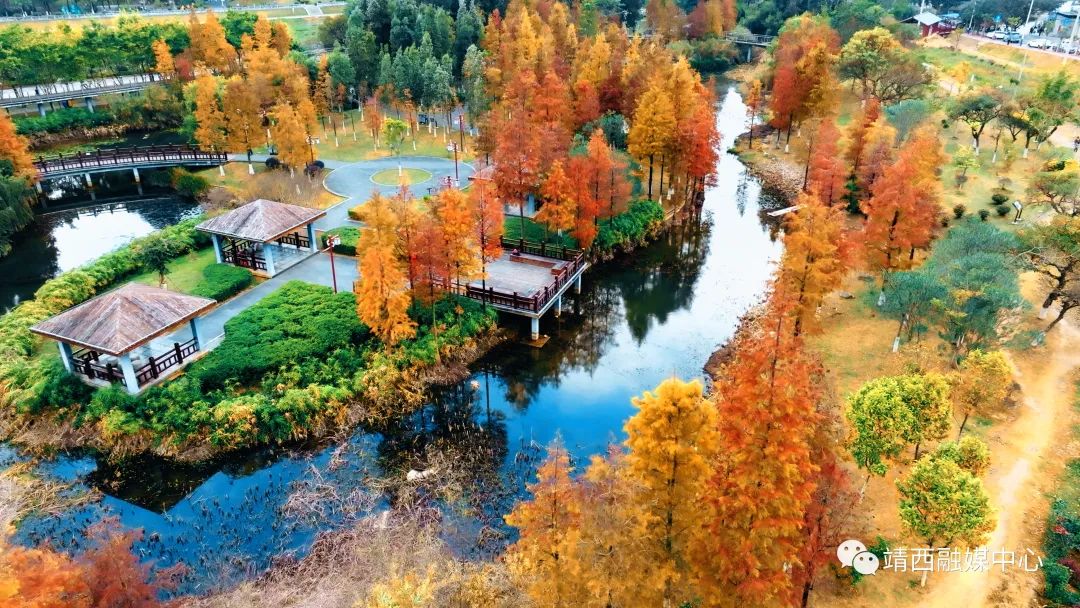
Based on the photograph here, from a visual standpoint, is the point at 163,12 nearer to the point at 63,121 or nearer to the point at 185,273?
the point at 63,121

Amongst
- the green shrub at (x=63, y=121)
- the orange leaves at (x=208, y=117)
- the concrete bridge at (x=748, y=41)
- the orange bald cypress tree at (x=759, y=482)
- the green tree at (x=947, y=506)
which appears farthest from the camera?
the concrete bridge at (x=748, y=41)

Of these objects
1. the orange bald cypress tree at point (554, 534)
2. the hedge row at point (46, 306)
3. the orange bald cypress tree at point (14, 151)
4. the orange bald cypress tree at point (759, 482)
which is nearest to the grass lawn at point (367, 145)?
the hedge row at point (46, 306)

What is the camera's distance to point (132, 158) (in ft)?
186

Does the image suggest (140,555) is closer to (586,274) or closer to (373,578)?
(373,578)

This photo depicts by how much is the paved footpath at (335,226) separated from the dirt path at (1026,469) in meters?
30.8

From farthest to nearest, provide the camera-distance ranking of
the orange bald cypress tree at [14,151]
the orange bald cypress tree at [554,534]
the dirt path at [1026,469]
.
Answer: the orange bald cypress tree at [14,151] → the dirt path at [1026,469] → the orange bald cypress tree at [554,534]

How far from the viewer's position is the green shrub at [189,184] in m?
54.7

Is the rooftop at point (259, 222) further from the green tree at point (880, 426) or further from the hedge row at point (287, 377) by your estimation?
the green tree at point (880, 426)

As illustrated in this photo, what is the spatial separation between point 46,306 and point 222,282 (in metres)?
8.54

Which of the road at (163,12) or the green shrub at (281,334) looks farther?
the road at (163,12)

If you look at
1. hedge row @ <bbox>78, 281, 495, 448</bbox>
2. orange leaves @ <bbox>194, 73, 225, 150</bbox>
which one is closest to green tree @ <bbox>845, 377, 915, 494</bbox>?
hedge row @ <bbox>78, 281, 495, 448</bbox>

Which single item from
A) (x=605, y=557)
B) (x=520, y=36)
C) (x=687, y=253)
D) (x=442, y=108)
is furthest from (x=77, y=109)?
(x=605, y=557)

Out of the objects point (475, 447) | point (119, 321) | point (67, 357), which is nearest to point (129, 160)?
point (67, 357)

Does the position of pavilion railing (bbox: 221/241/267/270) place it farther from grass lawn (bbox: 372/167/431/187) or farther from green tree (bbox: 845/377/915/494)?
green tree (bbox: 845/377/915/494)
